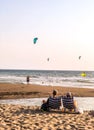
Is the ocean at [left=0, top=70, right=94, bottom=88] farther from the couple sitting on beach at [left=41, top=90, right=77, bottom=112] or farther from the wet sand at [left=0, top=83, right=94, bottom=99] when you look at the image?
the couple sitting on beach at [left=41, top=90, right=77, bottom=112]

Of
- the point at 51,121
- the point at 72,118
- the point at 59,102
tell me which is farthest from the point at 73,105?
the point at 51,121

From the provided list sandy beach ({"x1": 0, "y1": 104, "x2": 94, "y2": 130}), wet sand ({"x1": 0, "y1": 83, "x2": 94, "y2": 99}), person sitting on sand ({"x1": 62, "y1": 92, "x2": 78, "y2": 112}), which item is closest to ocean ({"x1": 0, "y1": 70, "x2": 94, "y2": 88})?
wet sand ({"x1": 0, "y1": 83, "x2": 94, "y2": 99})

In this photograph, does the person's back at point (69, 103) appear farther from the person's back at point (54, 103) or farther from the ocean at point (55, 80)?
the ocean at point (55, 80)

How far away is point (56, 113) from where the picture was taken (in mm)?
12266

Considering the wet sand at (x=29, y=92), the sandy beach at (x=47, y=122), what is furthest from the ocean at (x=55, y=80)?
the sandy beach at (x=47, y=122)

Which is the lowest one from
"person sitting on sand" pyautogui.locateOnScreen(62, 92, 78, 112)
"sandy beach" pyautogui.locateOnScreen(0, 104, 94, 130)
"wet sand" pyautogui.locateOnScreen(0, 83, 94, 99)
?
"sandy beach" pyautogui.locateOnScreen(0, 104, 94, 130)

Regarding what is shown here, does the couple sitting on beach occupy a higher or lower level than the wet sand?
lower

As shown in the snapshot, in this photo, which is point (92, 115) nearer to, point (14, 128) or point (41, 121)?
point (41, 121)

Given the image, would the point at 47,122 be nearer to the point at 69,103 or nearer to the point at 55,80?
the point at 69,103

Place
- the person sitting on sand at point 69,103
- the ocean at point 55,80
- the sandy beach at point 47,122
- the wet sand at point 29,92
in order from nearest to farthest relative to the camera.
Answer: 1. the sandy beach at point 47,122
2. the person sitting on sand at point 69,103
3. the wet sand at point 29,92
4. the ocean at point 55,80

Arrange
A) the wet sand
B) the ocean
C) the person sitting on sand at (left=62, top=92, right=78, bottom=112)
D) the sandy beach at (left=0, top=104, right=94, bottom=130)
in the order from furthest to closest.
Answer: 1. the ocean
2. the wet sand
3. the person sitting on sand at (left=62, top=92, right=78, bottom=112)
4. the sandy beach at (left=0, top=104, right=94, bottom=130)

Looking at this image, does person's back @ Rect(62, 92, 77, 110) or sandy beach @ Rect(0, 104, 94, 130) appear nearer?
sandy beach @ Rect(0, 104, 94, 130)

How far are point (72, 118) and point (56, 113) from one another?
126cm

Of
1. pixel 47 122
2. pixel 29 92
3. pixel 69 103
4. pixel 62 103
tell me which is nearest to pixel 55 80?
pixel 29 92
